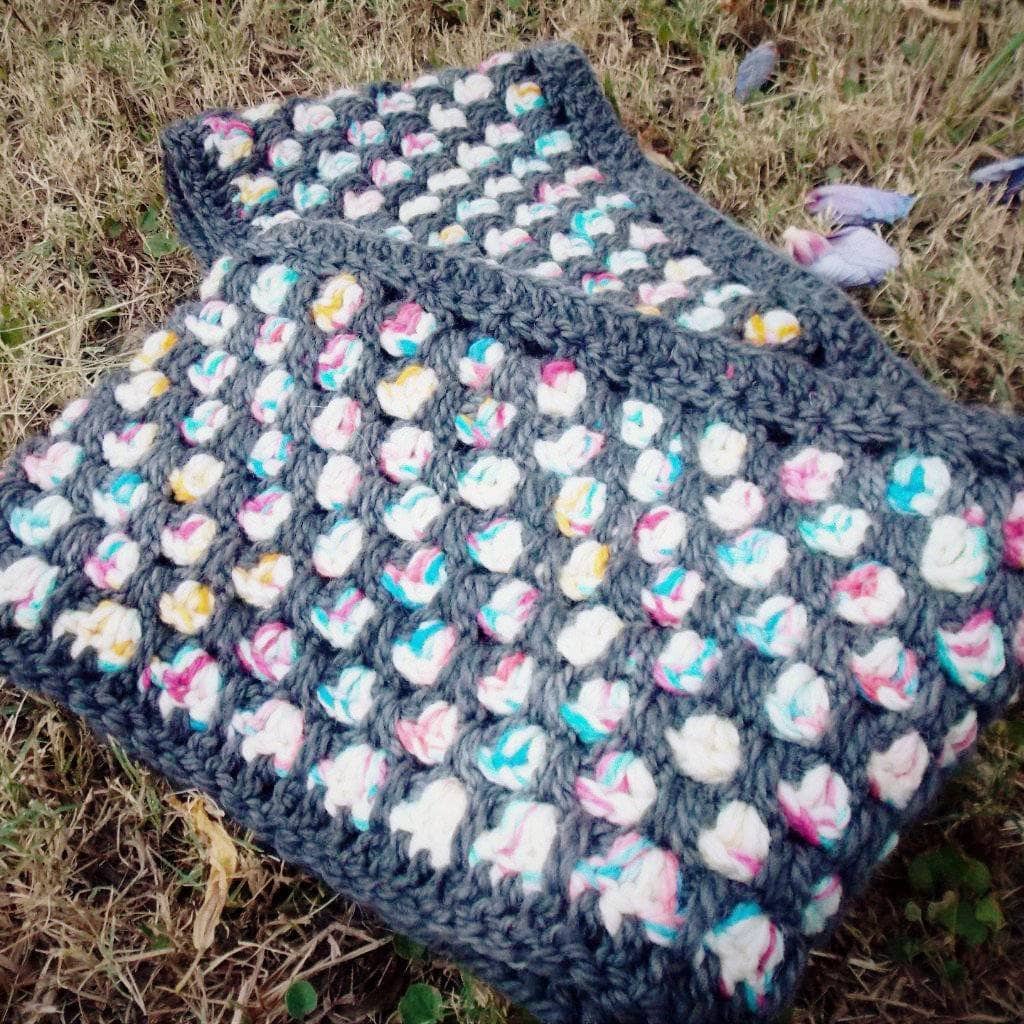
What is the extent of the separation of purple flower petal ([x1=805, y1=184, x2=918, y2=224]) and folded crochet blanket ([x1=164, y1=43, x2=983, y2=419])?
0.58ft

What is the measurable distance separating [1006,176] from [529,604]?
81cm

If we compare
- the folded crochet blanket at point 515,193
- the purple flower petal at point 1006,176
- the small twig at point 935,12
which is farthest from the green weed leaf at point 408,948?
the small twig at point 935,12

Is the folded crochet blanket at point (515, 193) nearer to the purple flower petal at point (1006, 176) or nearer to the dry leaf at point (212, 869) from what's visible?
the purple flower petal at point (1006, 176)

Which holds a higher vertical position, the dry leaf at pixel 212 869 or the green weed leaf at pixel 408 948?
the dry leaf at pixel 212 869

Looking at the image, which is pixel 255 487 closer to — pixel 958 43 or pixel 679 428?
pixel 679 428

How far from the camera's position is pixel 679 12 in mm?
1273

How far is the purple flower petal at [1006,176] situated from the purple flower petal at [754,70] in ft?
0.98

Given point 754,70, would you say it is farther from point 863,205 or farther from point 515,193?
point 515,193

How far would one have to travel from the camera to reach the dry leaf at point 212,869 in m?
0.79

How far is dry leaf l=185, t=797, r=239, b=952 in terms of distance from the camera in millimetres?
793

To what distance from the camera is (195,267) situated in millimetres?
1160

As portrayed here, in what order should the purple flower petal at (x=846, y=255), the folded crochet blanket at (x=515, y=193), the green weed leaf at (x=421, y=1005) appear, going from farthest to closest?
the purple flower petal at (x=846, y=255) < the folded crochet blanket at (x=515, y=193) < the green weed leaf at (x=421, y=1005)

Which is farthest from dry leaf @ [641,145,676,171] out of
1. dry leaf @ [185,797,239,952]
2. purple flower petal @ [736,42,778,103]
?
dry leaf @ [185,797,239,952]

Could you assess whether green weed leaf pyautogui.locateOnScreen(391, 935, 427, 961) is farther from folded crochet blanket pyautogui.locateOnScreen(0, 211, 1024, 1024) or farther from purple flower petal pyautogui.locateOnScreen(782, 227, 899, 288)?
purple flower petal pyautogui.locateOnScreen(782, 227, 899, 288)
